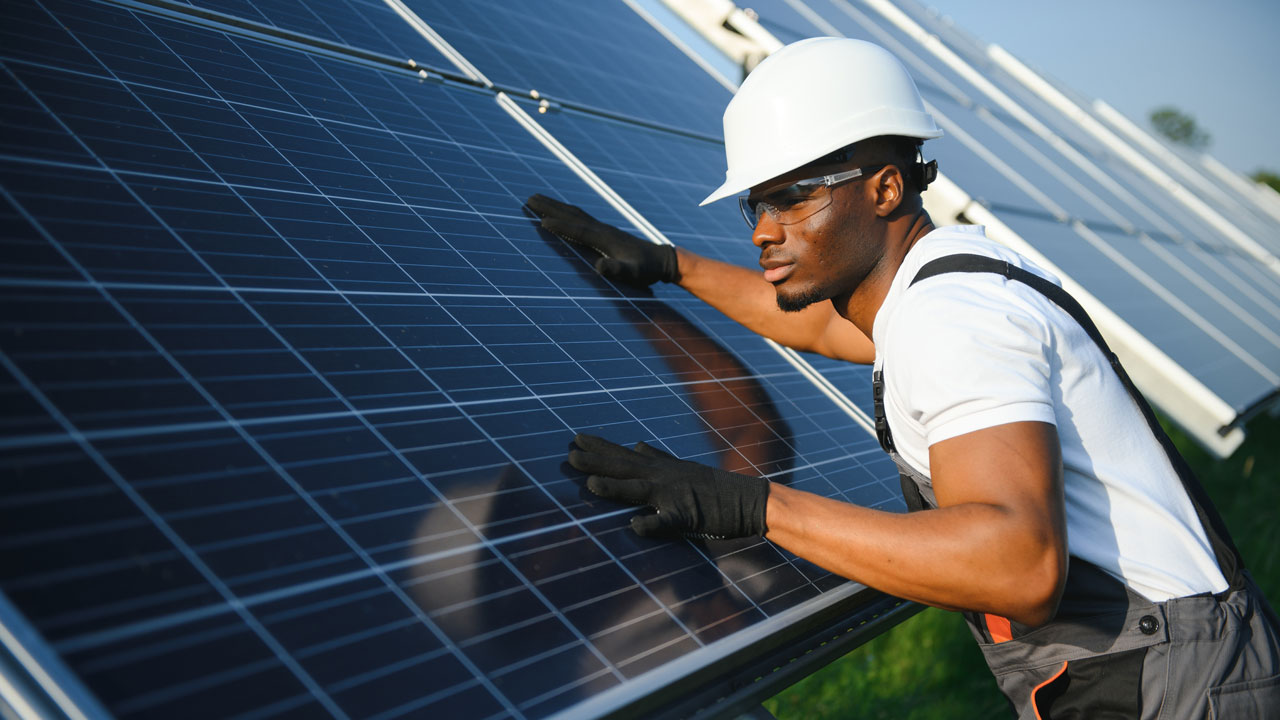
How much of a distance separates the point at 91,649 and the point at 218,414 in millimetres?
599

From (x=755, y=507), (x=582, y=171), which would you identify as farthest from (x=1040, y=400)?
(x=582, y=171)

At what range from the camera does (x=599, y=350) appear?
3066 mm

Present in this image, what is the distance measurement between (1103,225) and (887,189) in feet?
21.2

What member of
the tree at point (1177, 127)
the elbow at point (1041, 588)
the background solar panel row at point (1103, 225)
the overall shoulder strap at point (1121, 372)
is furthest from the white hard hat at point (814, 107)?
the tree at point (1177, 127)

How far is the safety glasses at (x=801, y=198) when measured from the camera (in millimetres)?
2961

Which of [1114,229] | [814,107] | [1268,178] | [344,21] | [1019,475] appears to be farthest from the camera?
[1268,178]

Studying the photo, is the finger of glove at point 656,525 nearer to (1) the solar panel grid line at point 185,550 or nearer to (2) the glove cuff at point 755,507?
(2) the glove cuff at point 755,507

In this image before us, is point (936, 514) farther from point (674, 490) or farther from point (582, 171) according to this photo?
point (582, 171)

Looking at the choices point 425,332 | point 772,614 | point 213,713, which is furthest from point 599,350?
point 213,713

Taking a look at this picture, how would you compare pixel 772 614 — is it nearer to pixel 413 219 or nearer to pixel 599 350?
pixel 599 350

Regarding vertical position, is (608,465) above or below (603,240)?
below

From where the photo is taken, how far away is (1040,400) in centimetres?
231

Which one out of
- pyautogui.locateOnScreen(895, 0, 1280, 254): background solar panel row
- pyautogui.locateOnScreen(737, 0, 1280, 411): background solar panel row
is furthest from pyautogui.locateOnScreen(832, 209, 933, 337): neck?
pyautogui.locateOnScreen(895, 0, 1280, 254): background solar panel row

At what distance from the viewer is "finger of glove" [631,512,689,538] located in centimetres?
238
